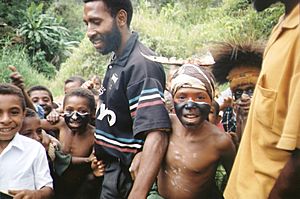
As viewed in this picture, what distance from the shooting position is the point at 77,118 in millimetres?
3426

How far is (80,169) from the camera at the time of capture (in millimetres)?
3346

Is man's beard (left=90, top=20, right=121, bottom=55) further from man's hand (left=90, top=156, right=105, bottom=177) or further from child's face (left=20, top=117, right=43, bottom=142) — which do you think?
child's face (left=20, top=117, right=43, bottom=142)

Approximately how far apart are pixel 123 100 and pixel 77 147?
3.36 feet

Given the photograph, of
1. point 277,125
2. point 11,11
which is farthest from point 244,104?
point 11,11

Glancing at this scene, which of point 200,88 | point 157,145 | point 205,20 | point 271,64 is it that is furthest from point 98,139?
point 205,20

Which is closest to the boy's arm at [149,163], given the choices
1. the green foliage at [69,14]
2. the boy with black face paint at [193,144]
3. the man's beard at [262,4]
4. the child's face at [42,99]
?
the boy with black face paint at [193,144]

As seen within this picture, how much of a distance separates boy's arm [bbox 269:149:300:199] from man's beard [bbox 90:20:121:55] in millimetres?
1429

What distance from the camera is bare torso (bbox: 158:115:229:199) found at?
2426mm

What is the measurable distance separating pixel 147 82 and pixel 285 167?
41.7 inches

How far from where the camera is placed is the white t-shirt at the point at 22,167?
9.07ft

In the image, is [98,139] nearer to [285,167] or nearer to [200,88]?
[200,88]

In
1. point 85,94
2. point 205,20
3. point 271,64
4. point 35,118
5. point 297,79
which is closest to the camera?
point 297,79

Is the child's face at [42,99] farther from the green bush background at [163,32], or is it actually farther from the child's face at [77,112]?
the green bush background at [163,32]

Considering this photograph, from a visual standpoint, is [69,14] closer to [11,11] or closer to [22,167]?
[11,11]
